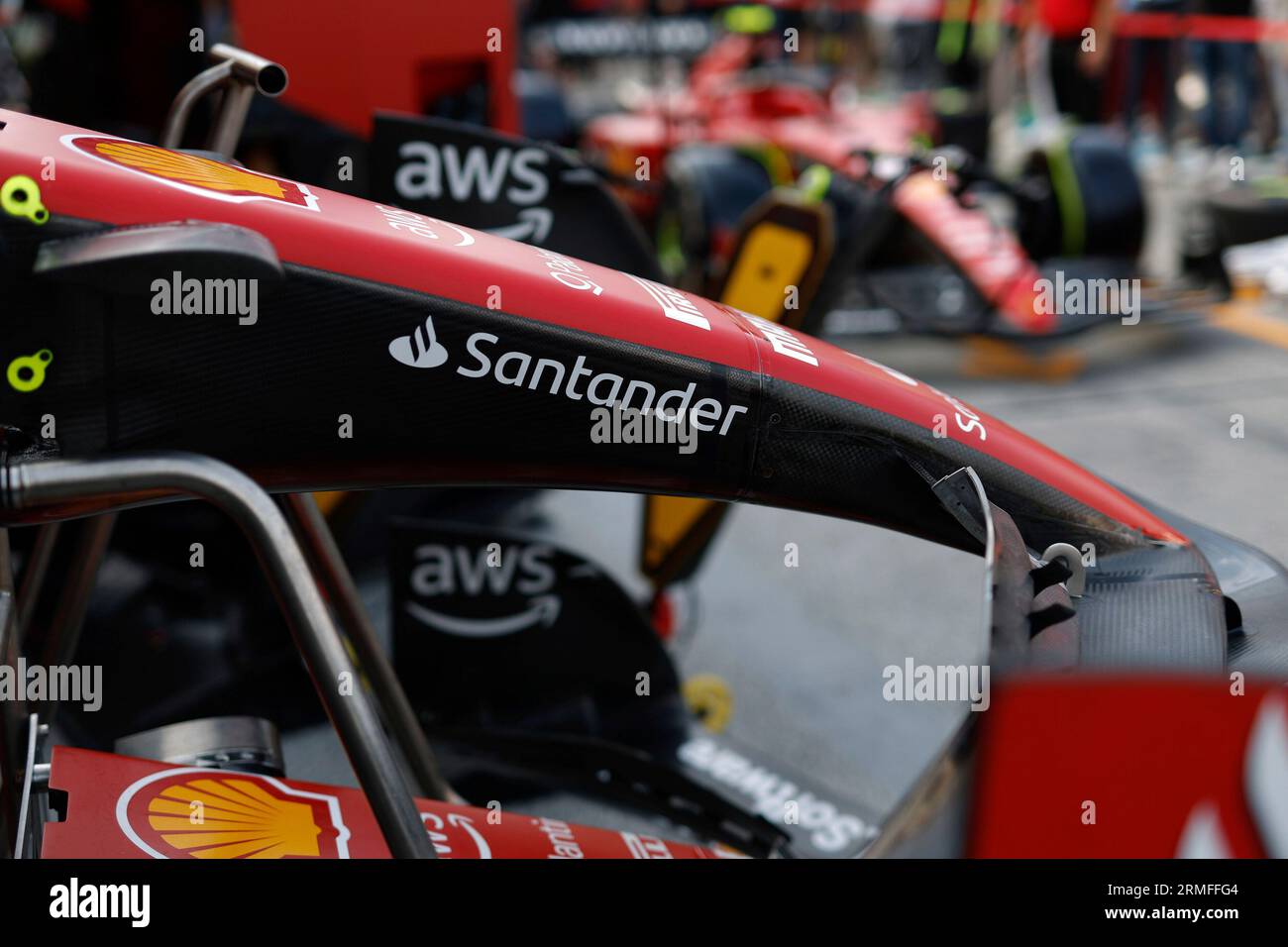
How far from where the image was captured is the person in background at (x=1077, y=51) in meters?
6.77

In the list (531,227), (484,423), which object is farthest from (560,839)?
(531,227)

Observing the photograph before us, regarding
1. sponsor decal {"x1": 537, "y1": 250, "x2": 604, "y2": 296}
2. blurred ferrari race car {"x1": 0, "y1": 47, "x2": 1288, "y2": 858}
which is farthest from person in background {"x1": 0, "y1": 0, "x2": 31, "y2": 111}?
sponsor decal {"x1": 537, "y1": 250, "x2": 604, "y2": 296}

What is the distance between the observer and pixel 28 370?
36.7 inches

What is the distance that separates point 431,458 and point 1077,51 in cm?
718

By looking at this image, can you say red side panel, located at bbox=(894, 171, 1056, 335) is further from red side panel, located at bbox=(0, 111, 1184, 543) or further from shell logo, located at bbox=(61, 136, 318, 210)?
shell logo, located at bbox=(61, 136, 318, 210)

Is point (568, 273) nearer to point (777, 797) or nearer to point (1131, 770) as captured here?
point (1131, 770)

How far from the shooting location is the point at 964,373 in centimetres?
417

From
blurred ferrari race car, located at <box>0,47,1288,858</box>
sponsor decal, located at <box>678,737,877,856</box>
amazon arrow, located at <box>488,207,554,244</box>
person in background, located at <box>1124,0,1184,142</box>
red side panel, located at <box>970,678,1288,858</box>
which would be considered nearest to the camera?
red side panel, located at <box>970,678,1288,858</box>

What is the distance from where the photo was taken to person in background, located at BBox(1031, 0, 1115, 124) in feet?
22.2

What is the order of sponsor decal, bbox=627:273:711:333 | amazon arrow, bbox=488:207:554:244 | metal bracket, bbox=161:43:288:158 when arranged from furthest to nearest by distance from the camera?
amazon arrow, bbox=488:207:554:244
metal bracket, bbox=161:43:288:158
sponsor decal, bbox=627:273:711:333

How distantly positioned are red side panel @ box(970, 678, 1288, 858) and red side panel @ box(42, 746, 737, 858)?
2.04 feet

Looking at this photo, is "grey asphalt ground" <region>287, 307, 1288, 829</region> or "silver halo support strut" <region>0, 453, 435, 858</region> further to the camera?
"grey asphalt ground" <region>287, 307, 1288, 829</region>

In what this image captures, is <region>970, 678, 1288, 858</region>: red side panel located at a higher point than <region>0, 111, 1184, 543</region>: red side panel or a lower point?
lower
